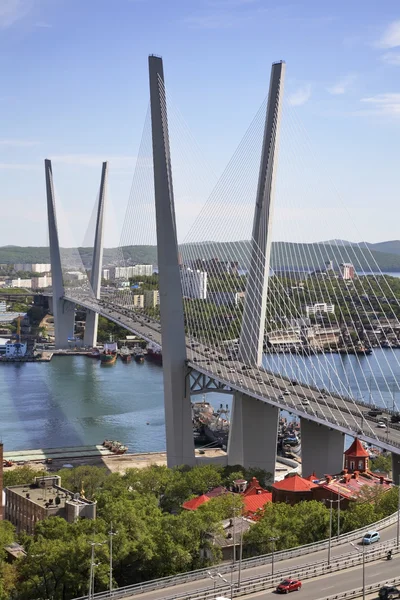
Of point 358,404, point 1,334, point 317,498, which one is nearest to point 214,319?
point 358,404

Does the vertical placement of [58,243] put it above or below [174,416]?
above

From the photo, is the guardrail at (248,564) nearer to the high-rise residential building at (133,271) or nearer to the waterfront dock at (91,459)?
the waterfront dock at (91,459)

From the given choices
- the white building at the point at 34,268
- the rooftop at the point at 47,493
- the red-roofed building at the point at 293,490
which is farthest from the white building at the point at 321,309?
the white building at the point at 34,268

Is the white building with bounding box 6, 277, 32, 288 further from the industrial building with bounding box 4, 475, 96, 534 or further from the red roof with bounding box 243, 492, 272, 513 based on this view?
the red roof with bounding box 243, 492, 272, 513

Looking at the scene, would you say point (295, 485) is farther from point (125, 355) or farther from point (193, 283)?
point (125, 355)

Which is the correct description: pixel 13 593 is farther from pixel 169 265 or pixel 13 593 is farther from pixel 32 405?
pixel 32 405

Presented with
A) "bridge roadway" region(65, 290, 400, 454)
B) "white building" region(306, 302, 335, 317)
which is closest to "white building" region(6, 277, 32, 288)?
"white building" region(306, 302, 335, 317)
